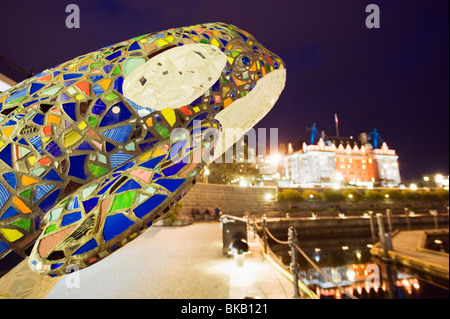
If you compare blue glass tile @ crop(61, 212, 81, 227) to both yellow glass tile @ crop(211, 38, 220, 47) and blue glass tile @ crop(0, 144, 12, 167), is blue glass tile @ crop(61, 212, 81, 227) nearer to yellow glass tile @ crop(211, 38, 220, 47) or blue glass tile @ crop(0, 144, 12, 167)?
blue glass tile @ crop(0, 144, 12, 167)

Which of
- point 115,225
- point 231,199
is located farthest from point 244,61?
point 231,199

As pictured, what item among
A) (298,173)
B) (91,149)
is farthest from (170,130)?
(298,173)

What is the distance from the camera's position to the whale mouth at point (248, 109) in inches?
35.5

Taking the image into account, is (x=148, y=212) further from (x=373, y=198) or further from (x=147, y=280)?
(x=373, y=198)

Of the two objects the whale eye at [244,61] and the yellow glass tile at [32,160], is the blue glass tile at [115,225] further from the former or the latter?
the whale eye at [244,61]

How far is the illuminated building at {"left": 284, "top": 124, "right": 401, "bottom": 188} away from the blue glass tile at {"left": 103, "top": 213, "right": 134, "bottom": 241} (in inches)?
2253

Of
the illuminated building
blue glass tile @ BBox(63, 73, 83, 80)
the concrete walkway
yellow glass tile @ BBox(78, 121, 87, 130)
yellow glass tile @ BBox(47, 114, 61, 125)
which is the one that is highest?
the illuminated building

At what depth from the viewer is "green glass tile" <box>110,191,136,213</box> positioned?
62 centimetres

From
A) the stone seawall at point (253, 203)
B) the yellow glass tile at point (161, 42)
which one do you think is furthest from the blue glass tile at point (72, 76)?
the stone seawall at point (253, 203)

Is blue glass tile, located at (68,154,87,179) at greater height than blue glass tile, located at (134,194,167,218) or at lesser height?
greater

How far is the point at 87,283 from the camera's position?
427 cm

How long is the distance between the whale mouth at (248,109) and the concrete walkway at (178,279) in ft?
10.7

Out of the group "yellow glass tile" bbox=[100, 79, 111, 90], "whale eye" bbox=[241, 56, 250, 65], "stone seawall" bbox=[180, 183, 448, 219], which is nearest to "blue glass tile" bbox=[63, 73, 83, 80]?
"yellow glass tile" bbox=[100, 79, 111, 90]
